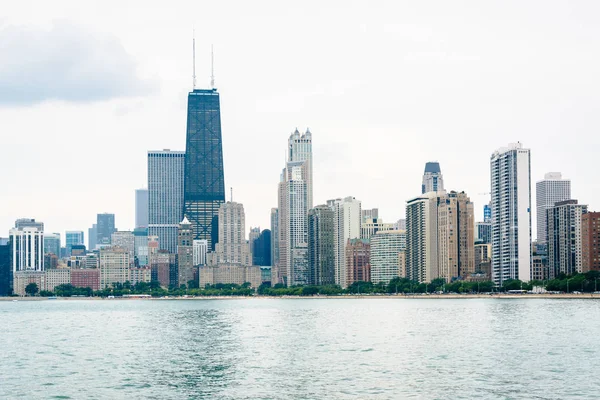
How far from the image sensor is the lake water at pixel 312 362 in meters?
79.2

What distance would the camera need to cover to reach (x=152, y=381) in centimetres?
8619

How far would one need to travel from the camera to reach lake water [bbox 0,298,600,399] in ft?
260

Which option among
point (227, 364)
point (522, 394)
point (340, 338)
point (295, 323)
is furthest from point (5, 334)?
point (522, 394)

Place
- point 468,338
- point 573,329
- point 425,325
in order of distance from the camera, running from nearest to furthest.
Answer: point 468,338
point 573,329
point 425,325

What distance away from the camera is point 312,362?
98.5 metres

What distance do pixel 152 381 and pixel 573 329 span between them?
7755 centimetres

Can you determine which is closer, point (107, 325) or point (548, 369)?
point (548, 369)

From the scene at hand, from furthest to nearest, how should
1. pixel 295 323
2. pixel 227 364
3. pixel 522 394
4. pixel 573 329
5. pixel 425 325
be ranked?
pixel 295 323 → pixel 425 325 → pixel 573 329 → pixel 227 364 → pixel 522 394

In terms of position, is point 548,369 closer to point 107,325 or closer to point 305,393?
point 305,393

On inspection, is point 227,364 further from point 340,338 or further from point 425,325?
point 425,325

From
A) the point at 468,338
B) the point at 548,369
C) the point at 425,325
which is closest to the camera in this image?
the point at 548,369

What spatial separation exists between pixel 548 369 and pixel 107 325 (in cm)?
10819

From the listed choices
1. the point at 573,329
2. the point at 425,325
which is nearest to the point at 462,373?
the point at 573,329

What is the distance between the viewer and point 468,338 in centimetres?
12600
